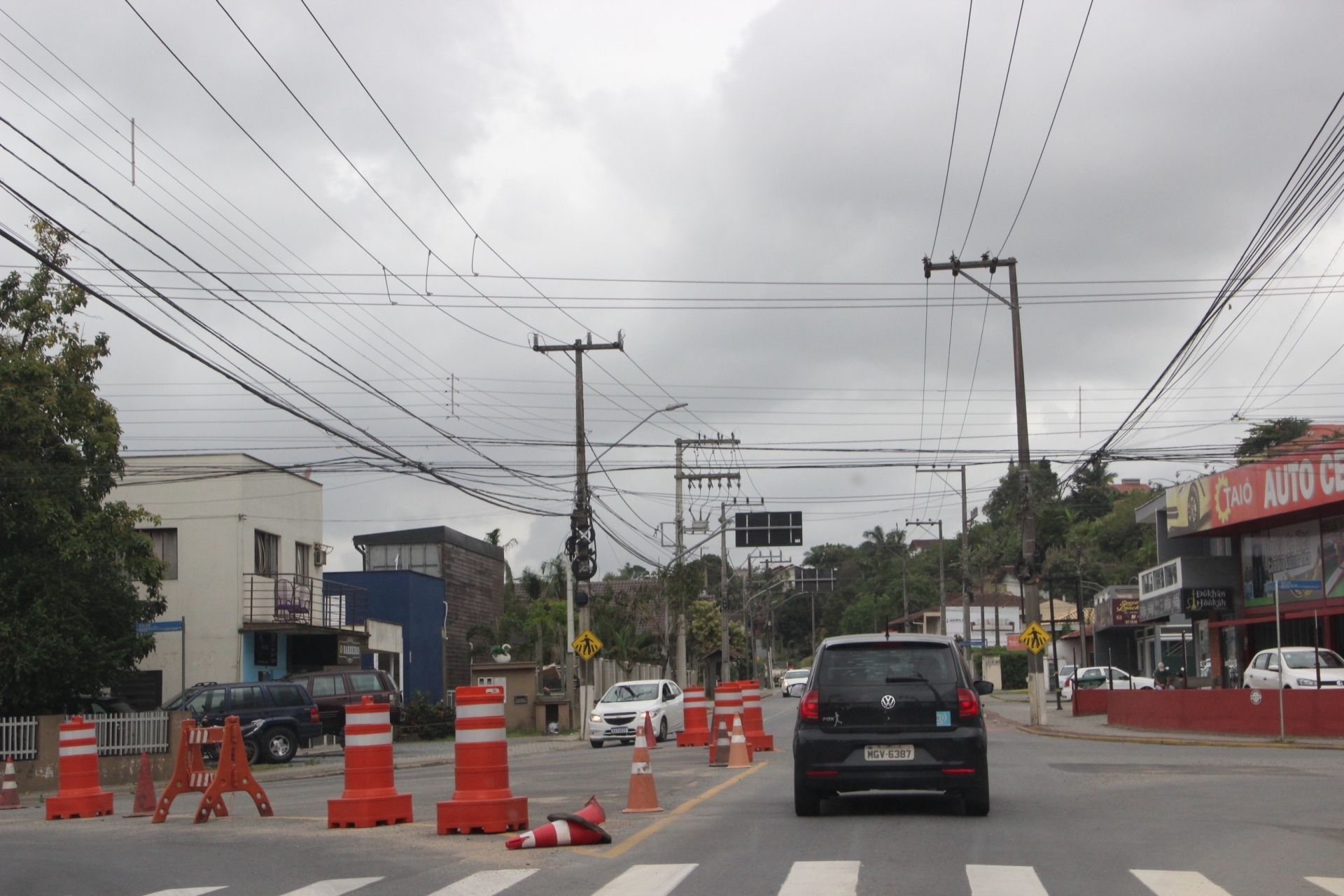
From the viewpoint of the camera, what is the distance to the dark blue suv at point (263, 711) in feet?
88.0

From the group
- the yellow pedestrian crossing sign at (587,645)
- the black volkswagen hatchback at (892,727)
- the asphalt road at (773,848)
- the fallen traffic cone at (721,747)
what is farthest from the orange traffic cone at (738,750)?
the yellow pedestrian crossing sign at (587,645)

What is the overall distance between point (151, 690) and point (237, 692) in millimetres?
8691

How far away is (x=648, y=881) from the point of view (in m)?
8.17

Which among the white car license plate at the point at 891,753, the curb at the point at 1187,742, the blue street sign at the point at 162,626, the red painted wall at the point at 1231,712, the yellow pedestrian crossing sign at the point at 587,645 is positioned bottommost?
the curb at the point at 1187,742

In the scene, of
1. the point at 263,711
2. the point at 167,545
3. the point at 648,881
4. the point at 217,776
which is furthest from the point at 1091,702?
the point at 648,881

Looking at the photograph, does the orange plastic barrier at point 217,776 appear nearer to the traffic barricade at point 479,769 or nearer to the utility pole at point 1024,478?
the traffic barricade at point 479,769

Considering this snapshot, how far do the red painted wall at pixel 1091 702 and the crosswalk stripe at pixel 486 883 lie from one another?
105 ft

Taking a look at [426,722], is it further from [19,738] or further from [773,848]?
[773,848]

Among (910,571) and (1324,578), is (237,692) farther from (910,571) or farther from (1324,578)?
(910,571)

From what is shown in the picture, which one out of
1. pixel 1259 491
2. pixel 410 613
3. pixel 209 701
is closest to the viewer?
pixel 209 701

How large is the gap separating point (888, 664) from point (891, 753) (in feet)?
2.61

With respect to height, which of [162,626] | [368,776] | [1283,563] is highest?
[1283,563]

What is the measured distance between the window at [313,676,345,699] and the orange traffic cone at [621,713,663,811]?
20.4m

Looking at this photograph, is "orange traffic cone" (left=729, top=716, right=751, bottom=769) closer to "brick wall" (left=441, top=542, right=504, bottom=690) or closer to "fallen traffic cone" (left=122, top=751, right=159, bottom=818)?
"fallen traffic cone" (left=122, top=751, right=159, bottom=818)
